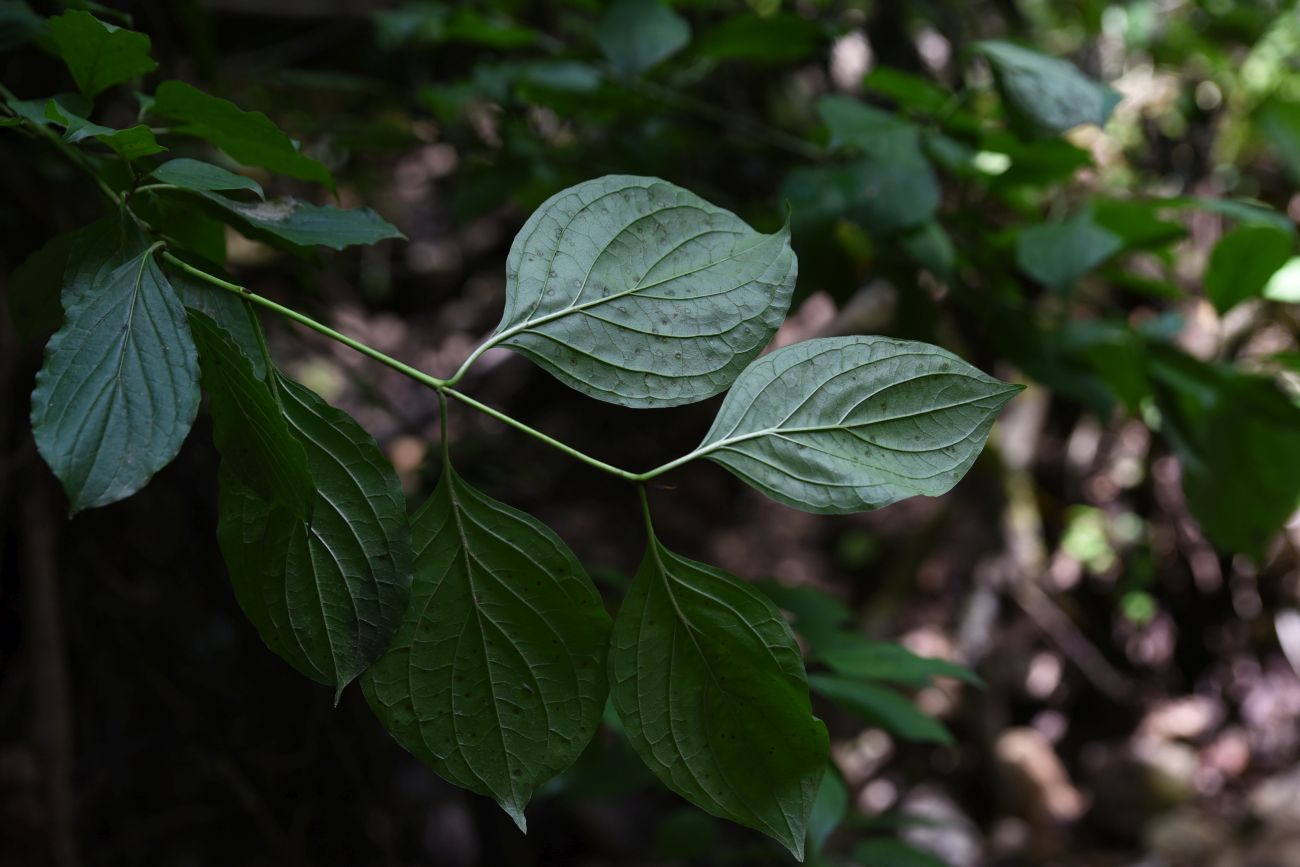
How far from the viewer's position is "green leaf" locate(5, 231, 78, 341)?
0.52m

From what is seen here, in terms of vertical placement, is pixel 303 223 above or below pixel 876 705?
above

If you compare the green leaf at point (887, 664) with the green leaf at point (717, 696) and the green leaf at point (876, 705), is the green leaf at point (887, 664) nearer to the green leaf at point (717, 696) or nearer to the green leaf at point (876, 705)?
the green leaf at point (876, 705)

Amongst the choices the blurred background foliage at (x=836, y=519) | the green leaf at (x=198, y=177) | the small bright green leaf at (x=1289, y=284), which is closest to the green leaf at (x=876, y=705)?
the blurred background foliage at (x=836, y=519)

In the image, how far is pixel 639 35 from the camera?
2.82 ft

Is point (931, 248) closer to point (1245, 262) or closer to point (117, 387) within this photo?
point (1245, 262)

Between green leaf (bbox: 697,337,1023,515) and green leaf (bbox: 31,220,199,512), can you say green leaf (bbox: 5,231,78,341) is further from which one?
green leaf (bbox: 697,337,1023,515)

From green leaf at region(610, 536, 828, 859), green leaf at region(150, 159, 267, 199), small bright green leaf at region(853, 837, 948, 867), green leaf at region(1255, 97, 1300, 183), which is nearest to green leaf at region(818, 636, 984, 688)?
small bright green leaf at region(853, 837, 948, 867)

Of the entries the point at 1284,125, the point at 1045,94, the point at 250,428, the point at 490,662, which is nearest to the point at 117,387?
the point at 250,428

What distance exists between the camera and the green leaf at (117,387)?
35 cm

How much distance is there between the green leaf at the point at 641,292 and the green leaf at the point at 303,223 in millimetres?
101

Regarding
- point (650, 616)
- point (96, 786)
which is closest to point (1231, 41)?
point (650, 616)

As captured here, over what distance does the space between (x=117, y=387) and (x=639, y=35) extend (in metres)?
0.64

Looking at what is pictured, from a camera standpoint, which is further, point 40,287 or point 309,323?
point 40,287

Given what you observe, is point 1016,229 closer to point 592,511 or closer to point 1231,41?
point 592,511
